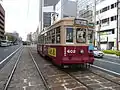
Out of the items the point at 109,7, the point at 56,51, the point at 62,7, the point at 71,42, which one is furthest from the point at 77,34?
the point at 62,7

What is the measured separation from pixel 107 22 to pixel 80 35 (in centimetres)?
5017

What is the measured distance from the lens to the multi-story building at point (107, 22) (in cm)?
5765

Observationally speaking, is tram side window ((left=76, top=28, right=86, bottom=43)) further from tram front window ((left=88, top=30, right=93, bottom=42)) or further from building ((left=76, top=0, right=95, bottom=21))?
building ((left=76, top=0, right=95, bottom=21))

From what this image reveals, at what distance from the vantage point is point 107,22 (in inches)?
2434

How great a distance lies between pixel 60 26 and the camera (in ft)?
44.1

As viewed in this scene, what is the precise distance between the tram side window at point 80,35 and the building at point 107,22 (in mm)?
43558

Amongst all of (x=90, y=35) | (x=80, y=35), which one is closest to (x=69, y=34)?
(x=80, y=35)

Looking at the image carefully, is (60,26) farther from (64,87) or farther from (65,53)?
(64,87)

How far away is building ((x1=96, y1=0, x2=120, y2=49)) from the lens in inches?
2270

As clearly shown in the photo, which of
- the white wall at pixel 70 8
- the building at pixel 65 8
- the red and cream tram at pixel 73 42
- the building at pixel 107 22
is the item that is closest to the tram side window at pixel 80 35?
the red and cream tram at pixel 73 42

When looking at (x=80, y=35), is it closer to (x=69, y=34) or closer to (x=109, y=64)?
(x=69, y=34)

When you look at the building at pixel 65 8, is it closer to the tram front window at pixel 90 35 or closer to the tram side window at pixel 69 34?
the tram front window at pixel 90 35

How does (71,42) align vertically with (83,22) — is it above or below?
below

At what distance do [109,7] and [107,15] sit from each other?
233 centimetres
